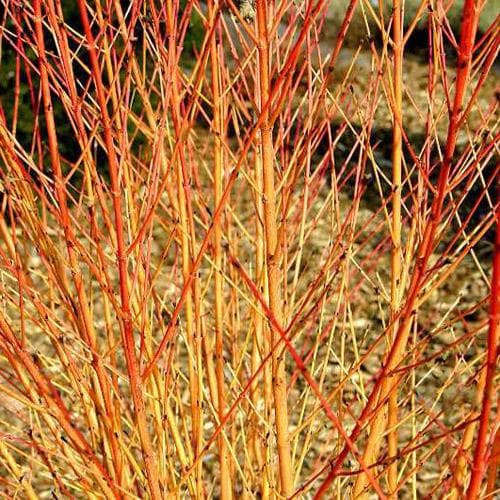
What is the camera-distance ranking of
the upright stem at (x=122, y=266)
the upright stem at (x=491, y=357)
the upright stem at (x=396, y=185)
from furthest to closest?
the upright stem at (x=396, y=185), the upright stem at (x=122, y=266), the upright stem at (x=491, y=357)

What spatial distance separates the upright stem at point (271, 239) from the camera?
1.46 metres

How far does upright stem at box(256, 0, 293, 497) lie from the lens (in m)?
1.46

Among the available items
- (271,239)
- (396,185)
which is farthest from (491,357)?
(396,185)

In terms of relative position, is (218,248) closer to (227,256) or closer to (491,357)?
(227,256)

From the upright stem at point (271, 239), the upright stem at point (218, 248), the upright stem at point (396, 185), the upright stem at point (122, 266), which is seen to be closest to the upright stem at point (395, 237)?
the upright stem at point (396, 185)

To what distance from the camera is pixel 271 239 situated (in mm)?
1653

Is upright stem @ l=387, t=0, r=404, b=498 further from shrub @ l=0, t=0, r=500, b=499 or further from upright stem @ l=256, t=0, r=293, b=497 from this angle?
upright stem @ l=256, t=0, r=293, b=497

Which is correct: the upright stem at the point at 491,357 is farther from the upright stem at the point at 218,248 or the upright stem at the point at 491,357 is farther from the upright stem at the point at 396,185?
the upright stem at the point at 218,248

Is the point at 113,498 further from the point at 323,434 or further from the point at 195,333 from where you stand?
the point at 323,434

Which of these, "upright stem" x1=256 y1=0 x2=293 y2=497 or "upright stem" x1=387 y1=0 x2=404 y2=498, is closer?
"upright stem" x1=256 y1=0 x2=293 y2=497

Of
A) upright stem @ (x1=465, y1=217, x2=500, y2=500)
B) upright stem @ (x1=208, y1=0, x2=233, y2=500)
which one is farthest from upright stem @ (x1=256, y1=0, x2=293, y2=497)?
upright stem @ (x1=465, y1=217, x2=500, y2=500)

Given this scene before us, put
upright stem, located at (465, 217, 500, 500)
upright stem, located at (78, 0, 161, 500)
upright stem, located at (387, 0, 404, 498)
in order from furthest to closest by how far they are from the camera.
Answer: upright stem, located at (387, 0, 404, 498) → upright stem, located at (78, 0, 161, 500) → upright stem, located at (465, 217, 500, 500)

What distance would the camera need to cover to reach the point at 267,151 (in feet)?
5.11

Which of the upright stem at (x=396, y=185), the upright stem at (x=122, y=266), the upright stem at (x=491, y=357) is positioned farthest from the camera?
the upright stem at (x=396, y=185)
